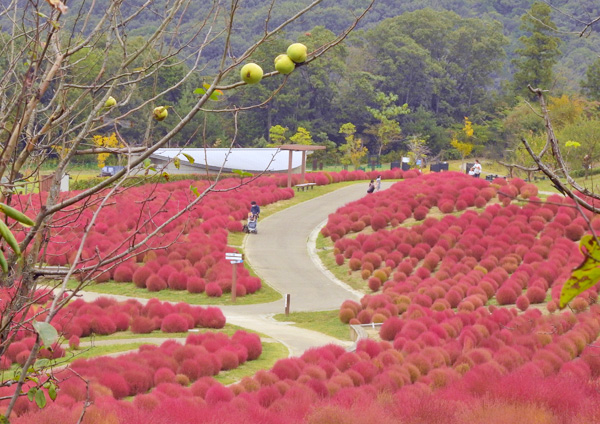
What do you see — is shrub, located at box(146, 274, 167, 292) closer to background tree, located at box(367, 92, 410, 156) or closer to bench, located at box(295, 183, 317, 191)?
bench, located at box(295, 183, 317, 191)

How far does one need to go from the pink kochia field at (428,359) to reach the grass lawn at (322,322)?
41 cm

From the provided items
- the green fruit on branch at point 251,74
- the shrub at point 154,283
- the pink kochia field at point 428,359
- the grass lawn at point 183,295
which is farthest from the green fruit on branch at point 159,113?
the shrub at point 154,283

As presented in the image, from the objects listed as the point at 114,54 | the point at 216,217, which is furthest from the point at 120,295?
the point at 114,54

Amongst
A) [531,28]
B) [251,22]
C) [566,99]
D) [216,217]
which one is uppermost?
[251,22]

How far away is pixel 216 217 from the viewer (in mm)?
28891

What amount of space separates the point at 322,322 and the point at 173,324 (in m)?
3.95

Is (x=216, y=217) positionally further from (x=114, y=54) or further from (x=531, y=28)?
(x=531, y=28)

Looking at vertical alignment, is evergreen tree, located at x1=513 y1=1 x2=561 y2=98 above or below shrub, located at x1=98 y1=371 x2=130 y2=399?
above

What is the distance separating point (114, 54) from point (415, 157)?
23.4 meters

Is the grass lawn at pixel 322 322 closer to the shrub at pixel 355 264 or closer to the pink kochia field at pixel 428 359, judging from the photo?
the pink kochia field at pixel 428 359

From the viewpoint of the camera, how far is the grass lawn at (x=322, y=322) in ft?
55.4

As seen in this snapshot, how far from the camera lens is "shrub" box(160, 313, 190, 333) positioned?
1598 cm

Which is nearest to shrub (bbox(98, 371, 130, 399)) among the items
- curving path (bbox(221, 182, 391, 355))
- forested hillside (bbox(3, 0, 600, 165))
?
curving path (bbox(221, 182, 391, 355))

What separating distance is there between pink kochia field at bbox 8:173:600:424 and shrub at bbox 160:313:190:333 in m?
1.75
